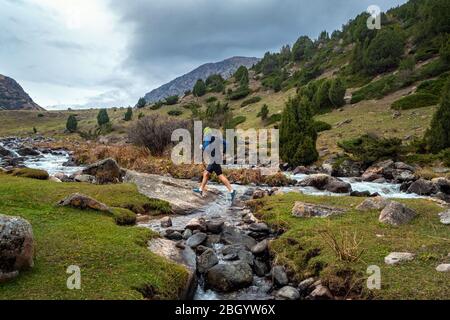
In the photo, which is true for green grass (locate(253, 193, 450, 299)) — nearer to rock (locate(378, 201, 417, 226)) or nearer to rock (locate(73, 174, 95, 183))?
rock (locate(378, 201, 417, 226))

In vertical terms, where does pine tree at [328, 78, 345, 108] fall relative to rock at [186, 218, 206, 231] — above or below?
above

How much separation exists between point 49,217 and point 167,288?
533cm

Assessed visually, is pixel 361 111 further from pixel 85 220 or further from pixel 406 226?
pixel 85 220

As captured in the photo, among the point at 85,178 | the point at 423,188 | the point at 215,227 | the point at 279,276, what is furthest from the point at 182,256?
the point at 423,188

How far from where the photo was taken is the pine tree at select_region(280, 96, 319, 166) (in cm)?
3189

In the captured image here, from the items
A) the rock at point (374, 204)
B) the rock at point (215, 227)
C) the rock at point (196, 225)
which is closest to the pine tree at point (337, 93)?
the rock at point (374, 204)

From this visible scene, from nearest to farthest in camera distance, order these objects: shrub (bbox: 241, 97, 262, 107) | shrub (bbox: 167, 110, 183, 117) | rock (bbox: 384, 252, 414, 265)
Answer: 1. rock (bbox: 384, 252, 414, 265)
2. shrub (bbox: 241, 97, 262, 107)
3. shrub (bbox: 167, 110, 183, 117)

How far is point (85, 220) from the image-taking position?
11.1 m

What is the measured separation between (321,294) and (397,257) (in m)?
2.28

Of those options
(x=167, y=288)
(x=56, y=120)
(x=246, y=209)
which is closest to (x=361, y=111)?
(x=246, y=209)

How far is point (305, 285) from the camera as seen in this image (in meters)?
8.56

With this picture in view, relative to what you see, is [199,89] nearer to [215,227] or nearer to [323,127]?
[323,127]

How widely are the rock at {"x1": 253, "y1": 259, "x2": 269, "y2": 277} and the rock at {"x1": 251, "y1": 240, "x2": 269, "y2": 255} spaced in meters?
0.70

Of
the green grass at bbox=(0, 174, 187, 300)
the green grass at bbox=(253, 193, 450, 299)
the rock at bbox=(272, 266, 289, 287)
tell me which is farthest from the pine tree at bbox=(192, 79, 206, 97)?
the rock at bbox=(272, 266, 289, 287)
